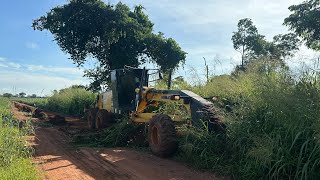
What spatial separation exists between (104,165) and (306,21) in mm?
16523

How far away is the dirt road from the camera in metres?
7.11

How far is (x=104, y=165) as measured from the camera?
802 cm

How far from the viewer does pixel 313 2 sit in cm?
2073

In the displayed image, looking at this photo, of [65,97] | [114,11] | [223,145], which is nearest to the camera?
[223,145]

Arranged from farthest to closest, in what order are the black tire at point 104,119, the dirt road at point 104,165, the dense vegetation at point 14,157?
1. the black tire at point 104,119
2. the dirt road at point 104,165
3. the dense vegetation at point 14,157

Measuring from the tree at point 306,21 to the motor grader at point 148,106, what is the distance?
11.4m

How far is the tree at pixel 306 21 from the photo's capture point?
66.2 ft

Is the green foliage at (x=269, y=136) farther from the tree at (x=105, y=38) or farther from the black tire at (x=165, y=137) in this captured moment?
the tree at (x=105, y=38)

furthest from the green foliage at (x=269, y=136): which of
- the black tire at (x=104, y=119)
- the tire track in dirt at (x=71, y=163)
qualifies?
the black tire at (x=104, y=119)

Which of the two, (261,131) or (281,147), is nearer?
(281,147)

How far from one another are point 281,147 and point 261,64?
11.4 ft

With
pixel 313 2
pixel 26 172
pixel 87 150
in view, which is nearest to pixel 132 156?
pixel 87 150

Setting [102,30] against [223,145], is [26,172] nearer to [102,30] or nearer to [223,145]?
[223,145]

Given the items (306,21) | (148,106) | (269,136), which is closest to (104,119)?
(148,106)
